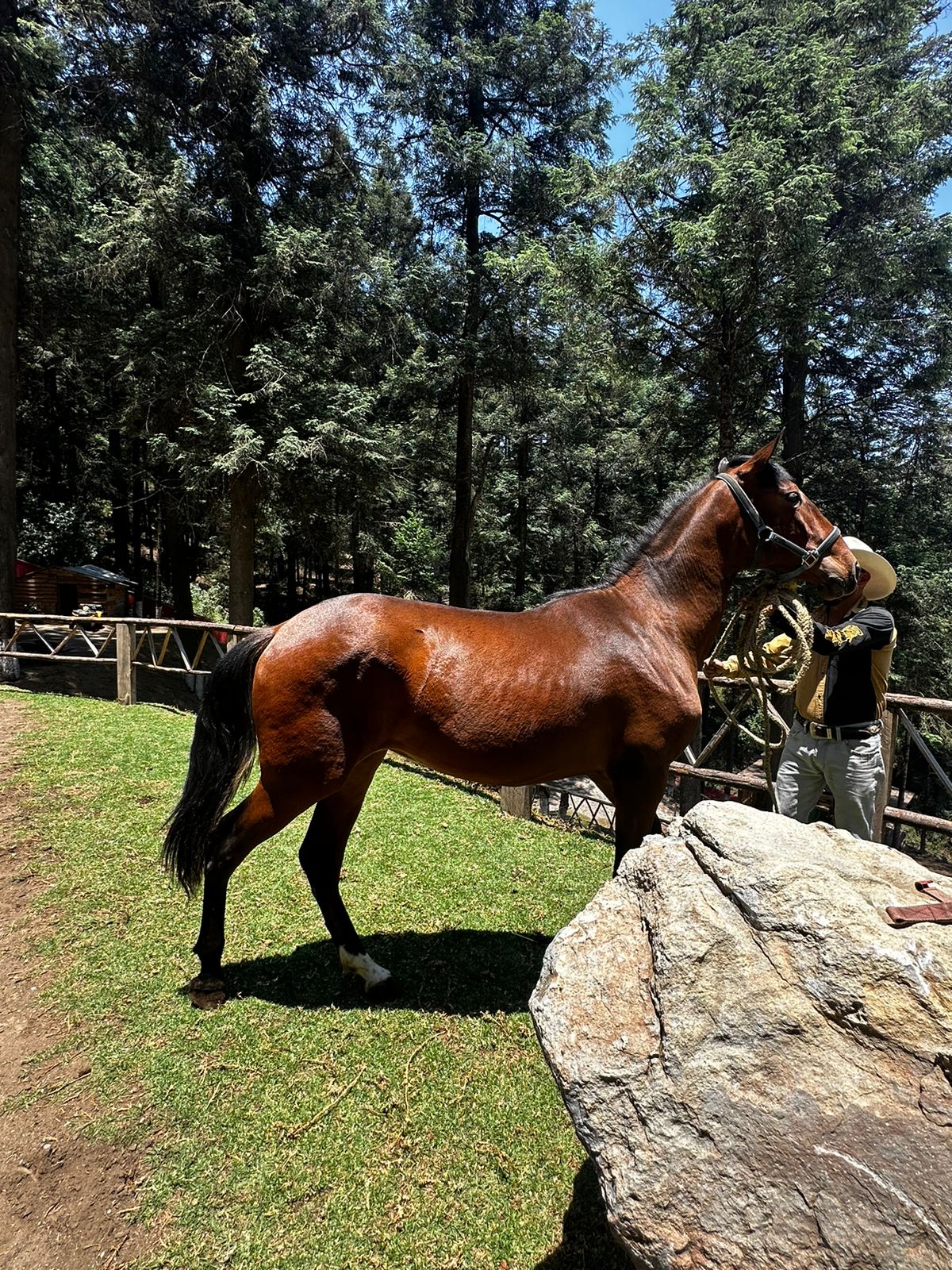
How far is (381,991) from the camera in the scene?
3.10 metres

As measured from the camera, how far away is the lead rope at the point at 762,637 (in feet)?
10.5

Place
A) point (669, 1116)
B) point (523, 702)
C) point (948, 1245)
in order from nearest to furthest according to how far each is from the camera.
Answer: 1. point (948, 1245)
2. point (669, 1116)
3. point (523, 702)

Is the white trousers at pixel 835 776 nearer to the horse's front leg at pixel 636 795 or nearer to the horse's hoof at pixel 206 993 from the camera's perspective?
the horse's front leg at pixel 636 795

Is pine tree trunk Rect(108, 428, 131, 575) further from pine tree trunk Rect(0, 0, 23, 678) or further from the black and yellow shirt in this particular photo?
the black and yellow shirt

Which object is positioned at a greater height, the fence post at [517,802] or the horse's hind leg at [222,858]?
the horse's hind leg at [222,858]

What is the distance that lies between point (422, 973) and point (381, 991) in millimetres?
290

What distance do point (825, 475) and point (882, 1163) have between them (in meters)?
16.8

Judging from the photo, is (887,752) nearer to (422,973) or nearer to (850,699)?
(850,699)

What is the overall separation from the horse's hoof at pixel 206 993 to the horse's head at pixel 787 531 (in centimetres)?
340

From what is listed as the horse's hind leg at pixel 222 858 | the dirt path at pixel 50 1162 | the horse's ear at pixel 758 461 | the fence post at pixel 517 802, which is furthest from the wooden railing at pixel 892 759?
the dirt path at pixel 50 1162

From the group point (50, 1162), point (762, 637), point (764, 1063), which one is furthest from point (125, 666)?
point (764, 1063)

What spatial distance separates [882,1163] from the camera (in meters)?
1.22

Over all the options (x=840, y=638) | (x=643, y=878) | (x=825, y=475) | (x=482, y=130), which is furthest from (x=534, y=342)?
(x=643, y=878)

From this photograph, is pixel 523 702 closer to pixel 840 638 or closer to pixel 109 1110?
pixel 840 638
